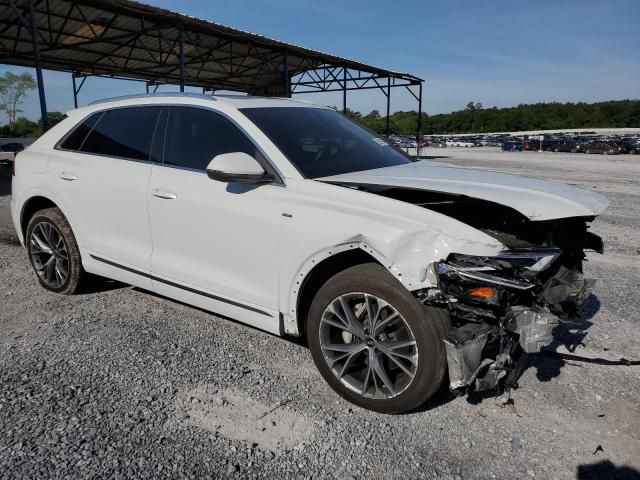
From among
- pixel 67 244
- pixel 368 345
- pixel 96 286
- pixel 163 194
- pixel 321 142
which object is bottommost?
pixel 96 286

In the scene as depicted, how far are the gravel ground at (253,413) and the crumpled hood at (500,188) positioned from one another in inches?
45.1

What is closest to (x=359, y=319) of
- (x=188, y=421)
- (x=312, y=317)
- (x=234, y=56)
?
(x=312, y=317)

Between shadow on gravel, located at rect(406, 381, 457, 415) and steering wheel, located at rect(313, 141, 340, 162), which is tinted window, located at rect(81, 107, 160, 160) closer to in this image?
steering wheel, located at rect(313, 141, 340, 162)

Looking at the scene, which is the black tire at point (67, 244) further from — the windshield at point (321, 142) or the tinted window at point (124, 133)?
the windshield at point (321, 142)

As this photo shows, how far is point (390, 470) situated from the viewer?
7.69 feet

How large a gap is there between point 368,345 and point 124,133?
2642mm

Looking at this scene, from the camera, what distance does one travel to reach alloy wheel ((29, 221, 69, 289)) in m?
4.46

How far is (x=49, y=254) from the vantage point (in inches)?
181

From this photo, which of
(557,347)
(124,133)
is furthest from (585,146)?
(124,133)

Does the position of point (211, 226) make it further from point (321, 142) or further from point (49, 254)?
point (49, 254)

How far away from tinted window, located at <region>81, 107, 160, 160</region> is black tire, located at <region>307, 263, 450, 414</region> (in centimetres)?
191

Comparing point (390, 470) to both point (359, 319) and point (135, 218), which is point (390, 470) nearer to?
point (359, 319)

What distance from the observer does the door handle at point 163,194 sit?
3457 mm

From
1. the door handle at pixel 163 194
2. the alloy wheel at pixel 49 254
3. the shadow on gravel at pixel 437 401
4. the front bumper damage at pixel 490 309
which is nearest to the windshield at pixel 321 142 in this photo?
the door handle at pixel 163 194
